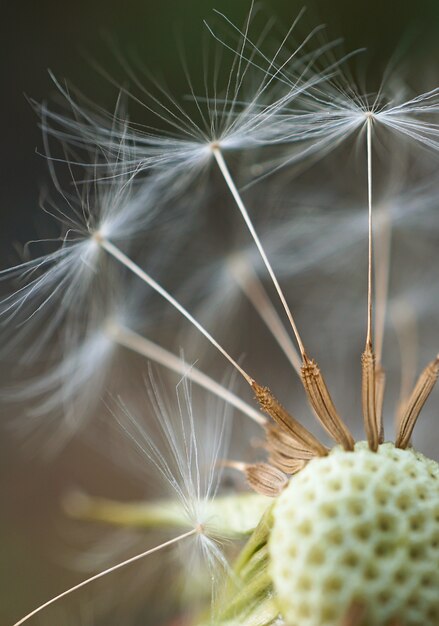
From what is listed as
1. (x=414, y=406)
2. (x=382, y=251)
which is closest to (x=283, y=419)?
(x=414, y=406)

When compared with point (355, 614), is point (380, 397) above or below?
above

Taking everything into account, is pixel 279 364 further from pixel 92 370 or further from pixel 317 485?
pixel 317 485

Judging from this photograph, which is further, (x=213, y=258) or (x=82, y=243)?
Answer: (x=213, y=258)

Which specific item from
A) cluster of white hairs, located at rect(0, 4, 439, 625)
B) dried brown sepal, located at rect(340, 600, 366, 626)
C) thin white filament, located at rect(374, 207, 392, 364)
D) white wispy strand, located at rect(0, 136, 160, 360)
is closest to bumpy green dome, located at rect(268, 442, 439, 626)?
dried brown sepal, located at rect(340, 600, 366, 626)

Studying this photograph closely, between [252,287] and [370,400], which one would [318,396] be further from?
[252,287]

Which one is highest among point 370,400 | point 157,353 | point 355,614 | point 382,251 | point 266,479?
point 382,251

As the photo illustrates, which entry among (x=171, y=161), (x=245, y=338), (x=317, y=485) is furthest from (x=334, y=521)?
(x=245, y=338)
